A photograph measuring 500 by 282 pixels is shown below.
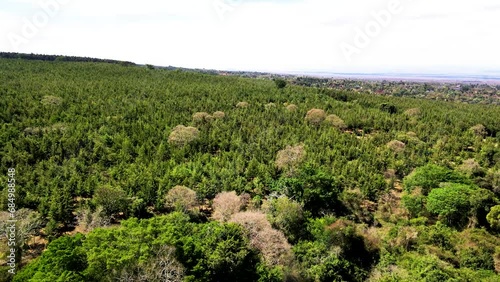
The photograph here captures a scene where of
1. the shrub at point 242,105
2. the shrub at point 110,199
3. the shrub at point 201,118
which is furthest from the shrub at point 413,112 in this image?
the shrub at point 110,199

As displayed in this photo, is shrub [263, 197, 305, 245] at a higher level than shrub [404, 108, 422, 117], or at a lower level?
lower

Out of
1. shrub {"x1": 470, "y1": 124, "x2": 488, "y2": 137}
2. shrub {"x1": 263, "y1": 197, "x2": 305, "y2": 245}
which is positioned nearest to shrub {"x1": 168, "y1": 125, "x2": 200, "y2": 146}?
shrub {"x1": 263, "y1": 197, "x2": 305, "y2": 245}

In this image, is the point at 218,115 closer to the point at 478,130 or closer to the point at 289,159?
the point at 289,159

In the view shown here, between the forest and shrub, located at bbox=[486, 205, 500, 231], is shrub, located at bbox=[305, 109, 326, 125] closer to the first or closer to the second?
the forest

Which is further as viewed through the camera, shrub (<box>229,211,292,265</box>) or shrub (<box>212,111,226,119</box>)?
shrub (<box>212,111,226,119</box>)

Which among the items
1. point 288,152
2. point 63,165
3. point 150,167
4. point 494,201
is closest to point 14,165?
point 63,165
